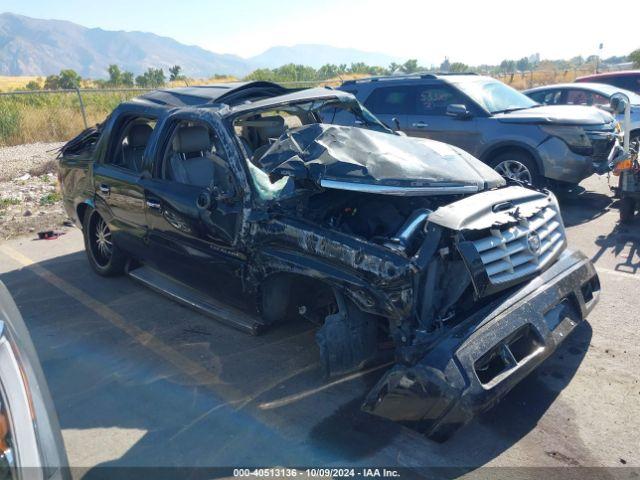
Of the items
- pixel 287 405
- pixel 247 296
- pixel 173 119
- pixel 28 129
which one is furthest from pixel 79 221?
pixel 28 129

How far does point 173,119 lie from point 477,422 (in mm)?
3334

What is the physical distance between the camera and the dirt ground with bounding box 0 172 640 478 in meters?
3.06

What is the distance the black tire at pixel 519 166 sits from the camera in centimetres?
774

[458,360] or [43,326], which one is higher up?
[458,360]

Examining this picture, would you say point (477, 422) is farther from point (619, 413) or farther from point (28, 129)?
point (28, 129)

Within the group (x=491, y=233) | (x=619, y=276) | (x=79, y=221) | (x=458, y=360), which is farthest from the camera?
(x=79, y=221)

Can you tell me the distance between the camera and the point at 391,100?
357 inches

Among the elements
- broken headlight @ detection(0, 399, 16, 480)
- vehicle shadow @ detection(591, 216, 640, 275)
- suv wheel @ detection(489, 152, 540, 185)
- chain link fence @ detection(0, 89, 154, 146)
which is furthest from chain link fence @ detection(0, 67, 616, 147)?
broken headlight @ detection(0, 399, 16, 480)

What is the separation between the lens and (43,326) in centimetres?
496

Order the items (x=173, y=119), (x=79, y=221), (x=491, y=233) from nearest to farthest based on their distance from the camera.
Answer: (x=491, y=233) < (x=173, y=119) < (x=79, y=221)

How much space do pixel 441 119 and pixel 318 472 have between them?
6628mm

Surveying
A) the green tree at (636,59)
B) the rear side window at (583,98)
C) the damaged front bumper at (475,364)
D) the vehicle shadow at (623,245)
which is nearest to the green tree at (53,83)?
the green tree at (636,59)

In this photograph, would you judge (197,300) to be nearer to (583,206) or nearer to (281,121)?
(281,121)

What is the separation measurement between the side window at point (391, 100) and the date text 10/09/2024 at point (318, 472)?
6.90 metres
